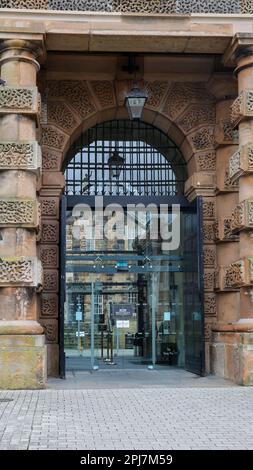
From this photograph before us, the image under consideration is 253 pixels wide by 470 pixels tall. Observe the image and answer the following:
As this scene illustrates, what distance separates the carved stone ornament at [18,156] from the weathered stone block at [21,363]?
3.19 meters

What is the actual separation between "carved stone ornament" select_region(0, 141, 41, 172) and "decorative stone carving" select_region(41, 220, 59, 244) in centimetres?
250

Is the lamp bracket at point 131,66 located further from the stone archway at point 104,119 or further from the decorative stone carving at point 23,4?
the decorative stone carving at point 23,4

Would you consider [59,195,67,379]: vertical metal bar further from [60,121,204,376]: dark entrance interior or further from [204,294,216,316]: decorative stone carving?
[204,294,216,316]: decorative stone carving

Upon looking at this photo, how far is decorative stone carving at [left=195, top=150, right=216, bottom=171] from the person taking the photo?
1628 cm

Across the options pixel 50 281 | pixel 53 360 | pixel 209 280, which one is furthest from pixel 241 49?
pixel 53 360

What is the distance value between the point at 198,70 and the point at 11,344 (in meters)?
7.53

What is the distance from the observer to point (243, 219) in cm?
1374

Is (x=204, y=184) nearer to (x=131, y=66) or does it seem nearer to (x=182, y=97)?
(x=182, y=97)

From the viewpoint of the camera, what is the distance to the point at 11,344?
42.2 feet

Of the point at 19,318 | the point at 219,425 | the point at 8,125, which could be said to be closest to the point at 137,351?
the point at 19,318

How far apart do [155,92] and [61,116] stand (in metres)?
2.26

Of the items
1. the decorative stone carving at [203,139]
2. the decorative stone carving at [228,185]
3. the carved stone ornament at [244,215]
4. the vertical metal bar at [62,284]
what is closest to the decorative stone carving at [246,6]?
the decorative stone carving at [203,139]

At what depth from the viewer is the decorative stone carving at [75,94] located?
16172 mm
